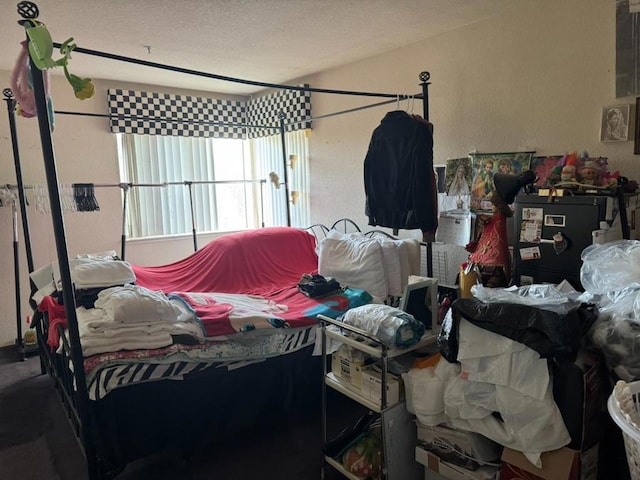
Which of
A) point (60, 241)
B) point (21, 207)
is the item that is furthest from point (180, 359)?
point (21, 207)

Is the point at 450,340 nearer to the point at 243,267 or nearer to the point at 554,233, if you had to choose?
the point at 554,233

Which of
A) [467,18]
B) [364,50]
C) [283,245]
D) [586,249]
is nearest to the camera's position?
[586,249]

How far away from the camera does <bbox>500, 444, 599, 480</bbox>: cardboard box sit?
139 centimetres

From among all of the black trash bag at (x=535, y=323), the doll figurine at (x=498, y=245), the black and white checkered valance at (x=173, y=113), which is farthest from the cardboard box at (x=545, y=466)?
the black and white checkered valance at (x=173, y=113)

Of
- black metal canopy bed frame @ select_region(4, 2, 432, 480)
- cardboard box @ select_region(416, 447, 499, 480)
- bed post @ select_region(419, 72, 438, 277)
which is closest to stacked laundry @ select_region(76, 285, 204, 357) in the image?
black metal canopy bed frame @ select_region(4, 2, 432, 480)

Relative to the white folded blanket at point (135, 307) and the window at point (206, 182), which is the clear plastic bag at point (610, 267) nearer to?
the white folded blanket at point (135, 307)

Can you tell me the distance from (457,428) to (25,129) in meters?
4.10

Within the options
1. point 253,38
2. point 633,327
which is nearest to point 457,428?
point 633,327

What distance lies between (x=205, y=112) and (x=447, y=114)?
2.70 metres

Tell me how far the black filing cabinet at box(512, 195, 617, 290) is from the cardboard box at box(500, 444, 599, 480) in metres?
0.76

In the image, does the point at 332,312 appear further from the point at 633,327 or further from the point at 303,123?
the point at 303,123

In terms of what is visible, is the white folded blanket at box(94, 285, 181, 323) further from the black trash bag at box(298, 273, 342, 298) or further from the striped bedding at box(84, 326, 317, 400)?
the black trash bag at box(298, 273, 342, 298)

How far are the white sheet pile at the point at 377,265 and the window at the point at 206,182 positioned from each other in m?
1.47

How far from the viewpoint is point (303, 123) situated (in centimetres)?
419
